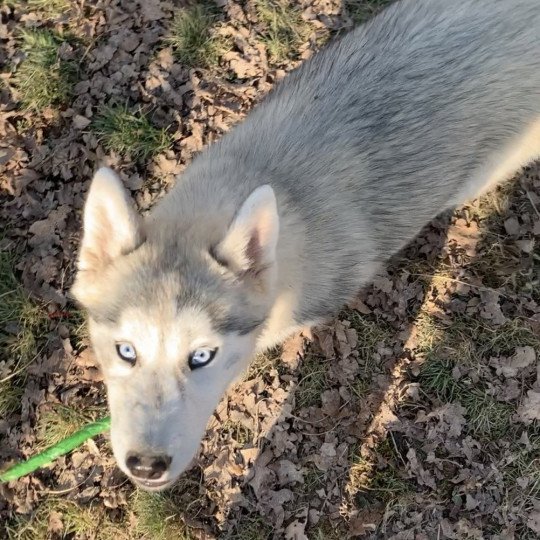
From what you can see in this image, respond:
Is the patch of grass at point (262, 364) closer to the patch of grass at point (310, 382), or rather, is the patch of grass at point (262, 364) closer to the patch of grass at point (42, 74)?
the patch of grass at point (310, 382)

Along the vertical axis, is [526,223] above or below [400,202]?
below

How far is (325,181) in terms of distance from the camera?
143 inches

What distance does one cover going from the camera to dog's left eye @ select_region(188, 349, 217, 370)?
8.96 feet

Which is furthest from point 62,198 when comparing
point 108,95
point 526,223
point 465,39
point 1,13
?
point 526,223

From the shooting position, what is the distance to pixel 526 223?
5207 millimetres

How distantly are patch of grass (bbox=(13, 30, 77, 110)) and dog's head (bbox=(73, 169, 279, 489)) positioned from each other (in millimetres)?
2853

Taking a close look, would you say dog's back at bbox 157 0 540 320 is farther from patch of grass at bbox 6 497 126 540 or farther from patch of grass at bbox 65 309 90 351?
patch of grass at bbox 6 497 126 540

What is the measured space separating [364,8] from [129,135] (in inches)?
99.9

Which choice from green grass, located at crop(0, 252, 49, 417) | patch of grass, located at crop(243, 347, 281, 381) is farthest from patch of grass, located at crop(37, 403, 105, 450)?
patch of grass, located at crop(243, 347, 281, 381)

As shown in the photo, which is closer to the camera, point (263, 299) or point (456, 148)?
point (263, 299)

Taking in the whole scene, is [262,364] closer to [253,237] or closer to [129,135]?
[253,237]

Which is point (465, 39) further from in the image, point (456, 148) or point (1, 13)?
point (1, 13)

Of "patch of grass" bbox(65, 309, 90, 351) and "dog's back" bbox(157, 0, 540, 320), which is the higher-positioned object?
"dog's back" bbox(157, 0, 540, 320)

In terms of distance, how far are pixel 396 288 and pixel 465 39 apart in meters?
2.06
